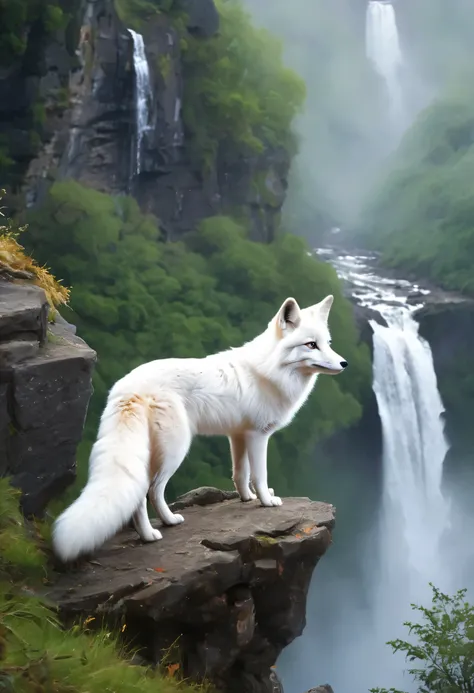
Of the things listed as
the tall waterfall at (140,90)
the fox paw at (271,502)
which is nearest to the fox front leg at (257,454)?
the fox paw at (271,502)

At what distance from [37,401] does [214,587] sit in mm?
1187

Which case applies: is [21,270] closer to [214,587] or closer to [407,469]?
[214,587]

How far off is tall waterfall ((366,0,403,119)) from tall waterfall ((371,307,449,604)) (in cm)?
711

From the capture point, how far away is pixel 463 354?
15789mm

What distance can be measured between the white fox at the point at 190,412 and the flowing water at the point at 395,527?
11.1 m

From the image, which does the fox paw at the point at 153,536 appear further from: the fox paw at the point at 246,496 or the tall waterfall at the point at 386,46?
the tall waterfall at the point at 386,46

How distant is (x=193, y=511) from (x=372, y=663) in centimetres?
1125

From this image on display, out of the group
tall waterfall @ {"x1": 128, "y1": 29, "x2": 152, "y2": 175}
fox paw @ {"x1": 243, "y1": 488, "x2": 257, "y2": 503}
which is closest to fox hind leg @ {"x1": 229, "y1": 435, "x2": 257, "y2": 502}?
fox paw @ {"x1": 243, "y1": 488, "x2": 257, "y2": 503}

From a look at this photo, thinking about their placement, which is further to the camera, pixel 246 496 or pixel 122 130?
pixel 122 130

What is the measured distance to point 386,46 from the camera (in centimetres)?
1975

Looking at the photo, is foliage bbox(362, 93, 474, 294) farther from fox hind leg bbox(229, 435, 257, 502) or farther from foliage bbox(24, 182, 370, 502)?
fox hind leg bbox(229, 435, 257, 502)

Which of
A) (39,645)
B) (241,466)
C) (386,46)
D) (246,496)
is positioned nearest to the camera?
(39,645)

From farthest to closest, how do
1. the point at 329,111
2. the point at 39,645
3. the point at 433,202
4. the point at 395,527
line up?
1. the point at 329,111
2. the point at 433,202
3. the point at 395,527
4. the point at 39,645

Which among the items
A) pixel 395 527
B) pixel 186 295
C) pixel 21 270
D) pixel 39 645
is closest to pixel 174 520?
pixel 39 645
